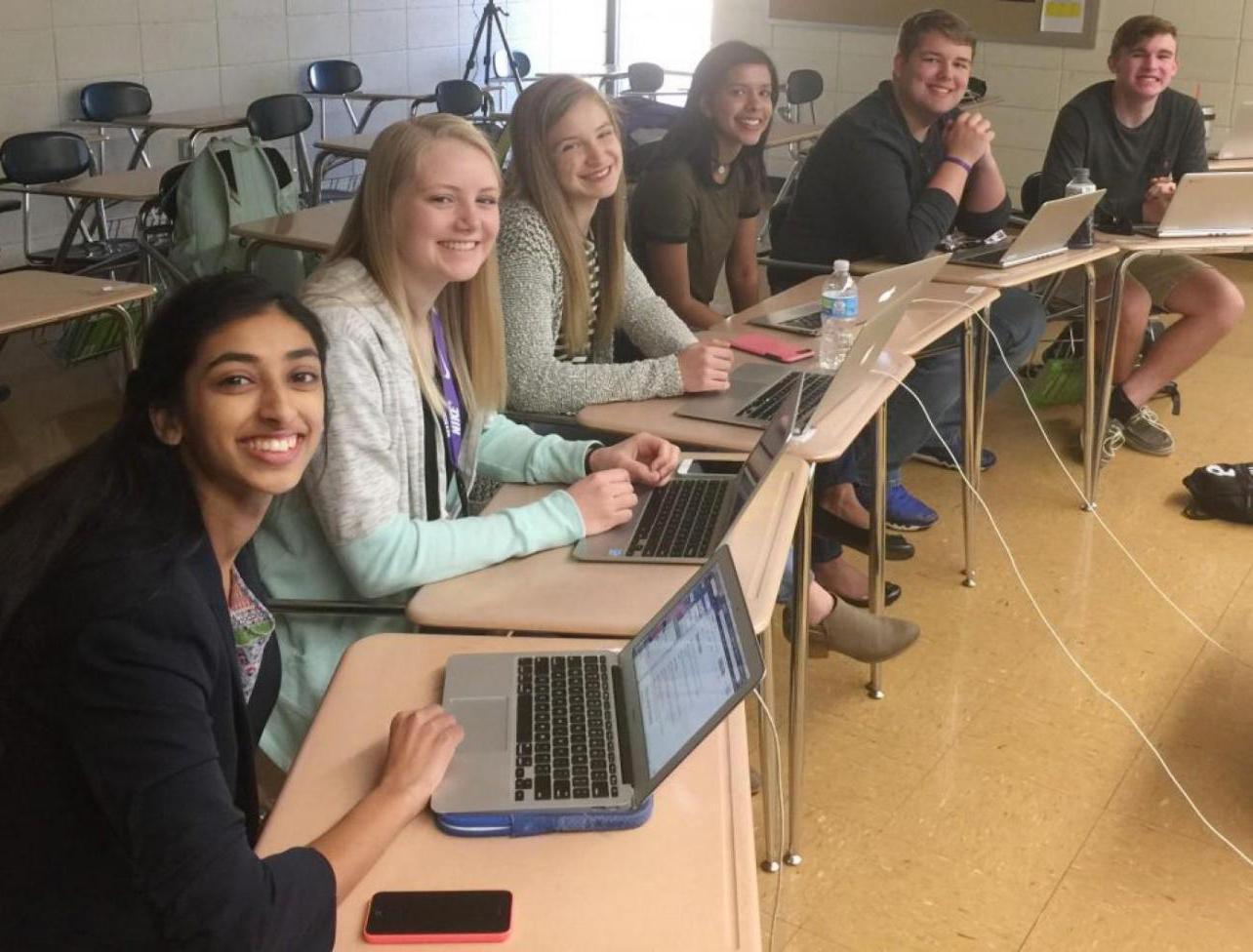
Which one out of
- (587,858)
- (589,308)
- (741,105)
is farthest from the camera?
(741,105)

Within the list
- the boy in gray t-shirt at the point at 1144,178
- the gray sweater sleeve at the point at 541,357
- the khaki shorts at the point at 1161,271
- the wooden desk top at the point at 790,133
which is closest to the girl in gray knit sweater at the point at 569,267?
the gray sweater sleeve at the point at 541,357

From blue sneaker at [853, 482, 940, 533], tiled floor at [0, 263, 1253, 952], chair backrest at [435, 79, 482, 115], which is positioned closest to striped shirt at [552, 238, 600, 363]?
tiled floor at [0, 263, 1253, 952]

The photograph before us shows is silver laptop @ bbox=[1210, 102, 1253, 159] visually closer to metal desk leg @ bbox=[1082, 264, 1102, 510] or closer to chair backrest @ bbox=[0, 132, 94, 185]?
metal desk leg @ bbox=[1082, 264, 1102, 510]

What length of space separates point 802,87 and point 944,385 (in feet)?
15.1

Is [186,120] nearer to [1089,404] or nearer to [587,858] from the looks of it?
[1089,404]

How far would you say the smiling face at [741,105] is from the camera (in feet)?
10.7

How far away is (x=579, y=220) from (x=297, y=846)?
1725 millimetres

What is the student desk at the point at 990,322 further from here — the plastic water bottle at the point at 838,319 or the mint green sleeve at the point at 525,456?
the mint green sleeve at the point at 525,456

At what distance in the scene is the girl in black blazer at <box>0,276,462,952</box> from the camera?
1.07 m

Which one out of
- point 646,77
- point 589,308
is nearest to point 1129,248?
point 589,308

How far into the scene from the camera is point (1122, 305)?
169 inches

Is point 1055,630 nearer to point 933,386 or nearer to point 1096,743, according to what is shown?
point 1096,743

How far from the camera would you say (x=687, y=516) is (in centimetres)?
199

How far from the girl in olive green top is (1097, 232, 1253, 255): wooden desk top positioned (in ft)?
3.61
